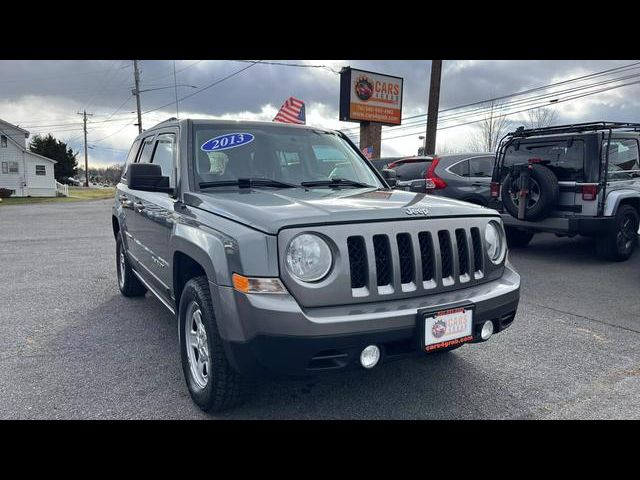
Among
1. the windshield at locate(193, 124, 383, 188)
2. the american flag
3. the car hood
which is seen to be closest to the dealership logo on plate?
the car hood

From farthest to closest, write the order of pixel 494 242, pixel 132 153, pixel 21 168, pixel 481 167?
pixel 21 168, pixel 481 167, pixel 132 153, pixel 494 242

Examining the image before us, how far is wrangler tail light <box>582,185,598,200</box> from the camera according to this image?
7.21m

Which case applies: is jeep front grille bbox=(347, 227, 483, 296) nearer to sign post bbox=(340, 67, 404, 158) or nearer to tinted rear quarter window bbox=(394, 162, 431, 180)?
tinted rear quarter window bbox=(394, 162, 431, 180)

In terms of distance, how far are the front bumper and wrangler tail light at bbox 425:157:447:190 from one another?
7.11 meters

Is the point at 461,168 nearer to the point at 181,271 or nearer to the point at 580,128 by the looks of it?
the point at 580,128

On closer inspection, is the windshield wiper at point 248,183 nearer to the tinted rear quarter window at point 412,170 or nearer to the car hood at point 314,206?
the car hood at point 314,206

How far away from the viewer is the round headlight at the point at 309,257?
7.89 ft

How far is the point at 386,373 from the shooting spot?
11.3 ft

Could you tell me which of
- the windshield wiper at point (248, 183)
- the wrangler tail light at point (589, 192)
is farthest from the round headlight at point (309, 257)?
the wrangler tail light at point (589, 192)

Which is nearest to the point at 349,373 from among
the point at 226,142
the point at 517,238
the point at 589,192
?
the point at 226,142

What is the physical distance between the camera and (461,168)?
31.2ft

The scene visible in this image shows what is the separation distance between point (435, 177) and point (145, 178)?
7078 millimetres

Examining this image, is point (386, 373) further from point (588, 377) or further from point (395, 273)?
point (588, 377)

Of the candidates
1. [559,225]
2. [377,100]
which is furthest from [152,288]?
[377,100]
